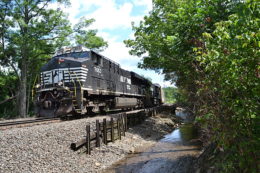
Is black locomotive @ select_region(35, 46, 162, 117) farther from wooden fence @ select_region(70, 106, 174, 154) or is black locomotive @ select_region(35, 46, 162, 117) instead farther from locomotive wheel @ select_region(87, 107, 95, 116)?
wooden fence @ select_region(70, 106, 174, 154)

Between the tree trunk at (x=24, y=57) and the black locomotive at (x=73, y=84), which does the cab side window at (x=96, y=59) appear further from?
the tree trunk at (x=24, y=57)

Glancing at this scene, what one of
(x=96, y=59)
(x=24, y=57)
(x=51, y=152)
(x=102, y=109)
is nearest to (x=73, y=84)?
(x=96, y=59)

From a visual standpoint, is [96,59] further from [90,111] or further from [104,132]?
[104,132]

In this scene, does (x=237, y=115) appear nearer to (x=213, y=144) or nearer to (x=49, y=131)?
(x=213, y=144)

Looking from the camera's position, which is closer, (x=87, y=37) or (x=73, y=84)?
(x=73, y=84)

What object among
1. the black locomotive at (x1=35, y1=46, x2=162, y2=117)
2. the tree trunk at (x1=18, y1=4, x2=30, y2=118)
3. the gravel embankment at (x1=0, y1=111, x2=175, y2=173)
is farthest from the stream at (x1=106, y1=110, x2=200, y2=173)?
the tree trunk at (x1=18, y1=4, x2=30, y2=118)

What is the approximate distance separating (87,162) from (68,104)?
449 centimetres

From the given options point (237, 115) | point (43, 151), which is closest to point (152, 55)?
point (43, 151)

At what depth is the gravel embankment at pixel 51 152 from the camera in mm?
6751

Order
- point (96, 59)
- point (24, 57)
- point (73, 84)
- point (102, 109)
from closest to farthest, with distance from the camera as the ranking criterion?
point (73, 84) → point (96, 59) → point (102, 109) → point (24, 57)

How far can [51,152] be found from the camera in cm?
773

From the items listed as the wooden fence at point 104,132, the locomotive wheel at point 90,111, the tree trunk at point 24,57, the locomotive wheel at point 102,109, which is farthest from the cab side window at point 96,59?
the tree trunk at point 24,57

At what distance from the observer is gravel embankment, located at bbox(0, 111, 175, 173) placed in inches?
266

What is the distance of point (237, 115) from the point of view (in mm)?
3674
